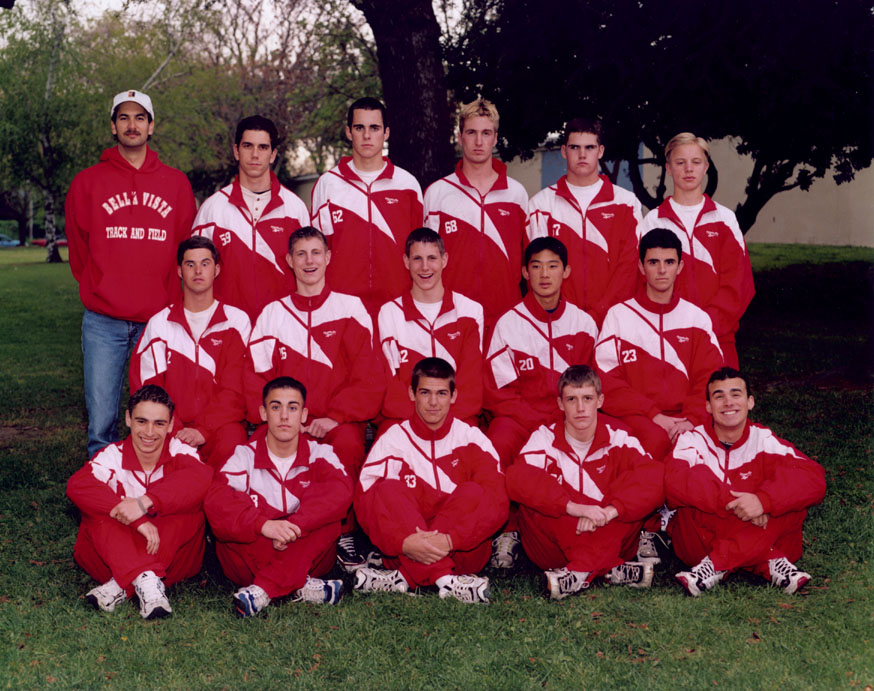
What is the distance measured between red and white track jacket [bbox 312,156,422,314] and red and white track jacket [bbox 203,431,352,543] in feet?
4.50

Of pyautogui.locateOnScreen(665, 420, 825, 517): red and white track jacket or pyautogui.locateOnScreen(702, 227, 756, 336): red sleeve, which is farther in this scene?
pyautogui.locateOnScreen(702, 227, 756, 336): red sleeve

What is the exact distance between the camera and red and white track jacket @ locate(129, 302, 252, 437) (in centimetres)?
540

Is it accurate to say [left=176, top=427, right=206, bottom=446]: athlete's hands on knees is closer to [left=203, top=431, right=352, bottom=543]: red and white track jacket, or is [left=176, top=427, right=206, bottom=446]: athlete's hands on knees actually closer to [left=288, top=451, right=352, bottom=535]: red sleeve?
[left=203, top=431, right=352, bottom=543]: red and white track jacket

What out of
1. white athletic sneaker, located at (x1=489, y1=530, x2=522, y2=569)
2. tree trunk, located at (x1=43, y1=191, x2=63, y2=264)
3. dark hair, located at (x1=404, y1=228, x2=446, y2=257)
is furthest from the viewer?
tree trunk, located at (x1=43, y1=191, x2=63, y2=264)

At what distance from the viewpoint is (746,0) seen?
30.3ft

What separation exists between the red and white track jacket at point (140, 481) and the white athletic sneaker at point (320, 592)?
0.70 metres

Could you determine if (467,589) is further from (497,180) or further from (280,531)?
(497,180)

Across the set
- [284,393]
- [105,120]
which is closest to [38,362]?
[284,393]

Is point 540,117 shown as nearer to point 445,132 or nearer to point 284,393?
point 445,132

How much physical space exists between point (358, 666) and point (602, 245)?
3.21m

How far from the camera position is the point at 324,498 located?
4.67 m

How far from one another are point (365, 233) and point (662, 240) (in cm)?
190

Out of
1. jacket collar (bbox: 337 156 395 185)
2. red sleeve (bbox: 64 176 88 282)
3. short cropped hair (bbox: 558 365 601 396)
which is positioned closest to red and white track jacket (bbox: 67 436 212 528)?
red sleeve (bbox: 64 176 88 282)

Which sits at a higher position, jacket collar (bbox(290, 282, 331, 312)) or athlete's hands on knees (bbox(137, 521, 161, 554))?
jacket collar (bbox(290, 282, 331, 312))
